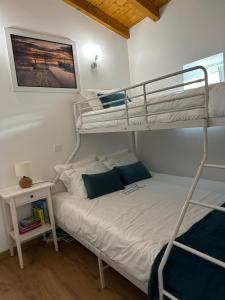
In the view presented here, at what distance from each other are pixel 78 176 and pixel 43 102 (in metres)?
1.03

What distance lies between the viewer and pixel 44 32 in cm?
276

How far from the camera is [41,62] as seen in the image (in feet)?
8.98

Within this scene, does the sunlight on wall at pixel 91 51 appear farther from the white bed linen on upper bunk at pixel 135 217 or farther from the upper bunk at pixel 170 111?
the white bed linen on upper bunk at pixel 135 217

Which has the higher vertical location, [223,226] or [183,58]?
[183,58]

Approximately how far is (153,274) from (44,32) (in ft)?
9.39

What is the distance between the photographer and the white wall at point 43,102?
2.48m

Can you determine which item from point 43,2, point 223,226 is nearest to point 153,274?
point 223,226

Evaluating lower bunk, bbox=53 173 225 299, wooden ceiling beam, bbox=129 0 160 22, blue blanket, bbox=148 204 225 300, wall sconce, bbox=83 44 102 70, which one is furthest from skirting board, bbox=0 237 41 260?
wooden ceiling beam, bbox=129 0 160 22

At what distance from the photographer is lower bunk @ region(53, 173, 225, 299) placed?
59.2 inches

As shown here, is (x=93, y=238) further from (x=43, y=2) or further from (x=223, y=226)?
(x=43, y=2)

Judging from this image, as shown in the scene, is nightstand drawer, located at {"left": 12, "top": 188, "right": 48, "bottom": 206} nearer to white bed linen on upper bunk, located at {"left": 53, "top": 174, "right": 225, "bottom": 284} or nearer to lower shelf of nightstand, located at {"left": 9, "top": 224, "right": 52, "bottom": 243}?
white bed linen on upper bunk, located at {"left": 53, "top": 174, "right": 225, "bottom": 284}

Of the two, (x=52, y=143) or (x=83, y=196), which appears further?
(x=52, y=143)

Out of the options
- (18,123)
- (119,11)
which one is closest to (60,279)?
(18,123)

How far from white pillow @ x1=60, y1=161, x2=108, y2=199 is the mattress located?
0.59m
